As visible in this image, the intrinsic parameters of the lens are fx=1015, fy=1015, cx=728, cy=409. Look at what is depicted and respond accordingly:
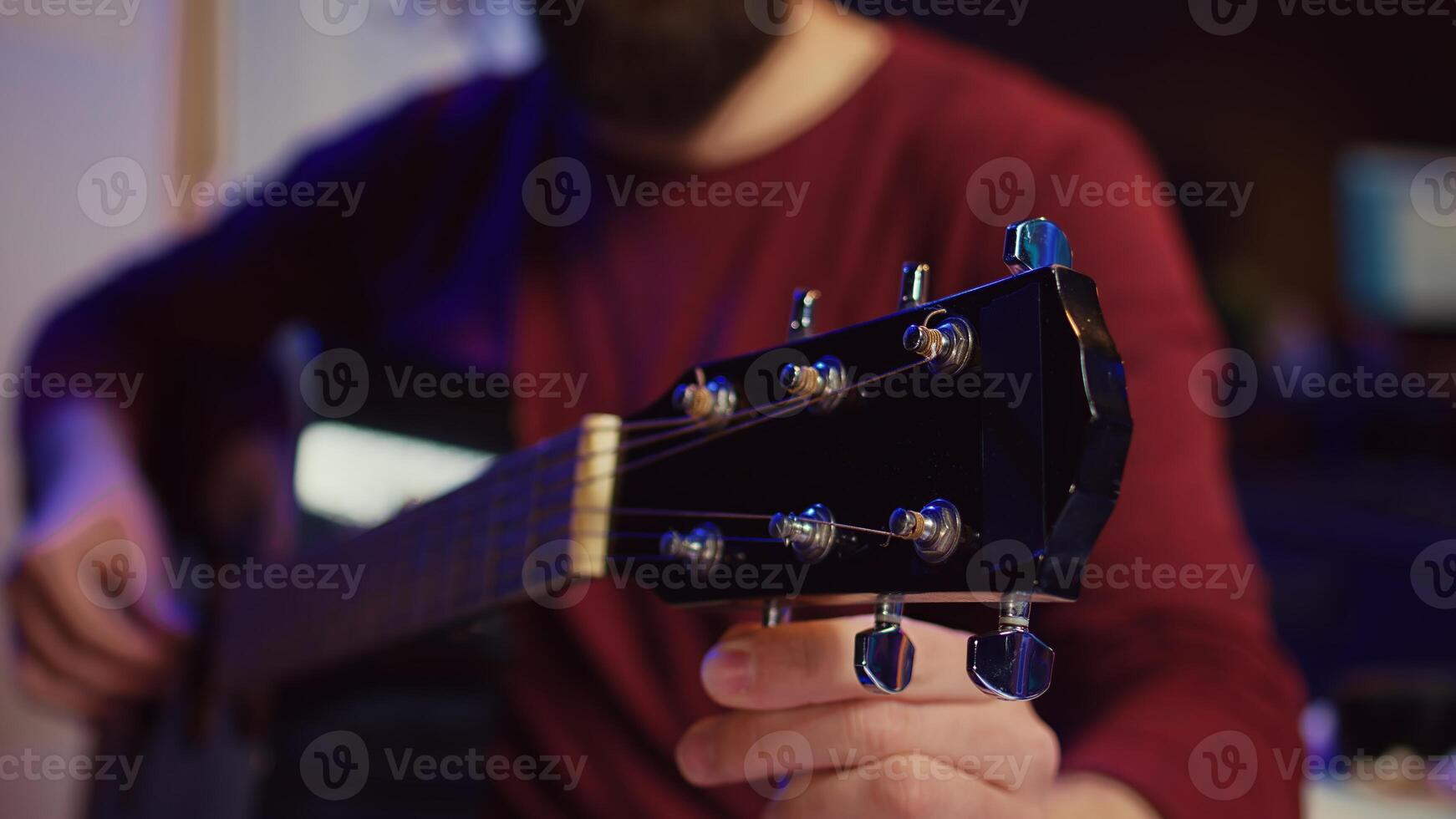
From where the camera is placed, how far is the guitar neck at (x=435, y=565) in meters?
0.57

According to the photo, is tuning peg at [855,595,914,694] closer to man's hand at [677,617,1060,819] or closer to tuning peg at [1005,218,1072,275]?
man's hand at [677,617,1060,819]

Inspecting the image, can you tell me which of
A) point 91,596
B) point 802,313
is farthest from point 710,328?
point 91,596

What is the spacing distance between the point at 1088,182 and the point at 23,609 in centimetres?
119

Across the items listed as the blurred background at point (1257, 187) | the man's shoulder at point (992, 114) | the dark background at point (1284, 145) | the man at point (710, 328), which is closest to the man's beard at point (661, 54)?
the man at point (710, 328)

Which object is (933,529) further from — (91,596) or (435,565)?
(91,596)

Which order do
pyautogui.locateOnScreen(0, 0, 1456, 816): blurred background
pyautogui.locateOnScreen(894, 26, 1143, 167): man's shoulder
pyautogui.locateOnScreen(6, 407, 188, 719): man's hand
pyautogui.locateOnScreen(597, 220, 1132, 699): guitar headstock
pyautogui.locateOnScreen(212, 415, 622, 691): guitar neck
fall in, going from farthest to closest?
1. pyautogui.locateOnScreen(0, 0, 1456, 816): blurred background
2. pyautogui.locateOnScreen(6, 407, 188, 719): man's hand
3. pyautogui.locateOnScreen(894, 26, 1143, 167): man's shoulder
4. pyautogui.locateOnScreen(212, 415, 622, 691): guitar neck
5. pyautogui.locateOnScreen(597, 220, 1132, 699): guitar headstock

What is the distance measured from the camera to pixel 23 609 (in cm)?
114

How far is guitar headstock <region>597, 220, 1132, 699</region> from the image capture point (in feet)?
1.14

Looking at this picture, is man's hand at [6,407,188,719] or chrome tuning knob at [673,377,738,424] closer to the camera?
chrome tuning knob at [673,377,738,424]

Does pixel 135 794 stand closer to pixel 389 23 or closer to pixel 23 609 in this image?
pixel 23 609

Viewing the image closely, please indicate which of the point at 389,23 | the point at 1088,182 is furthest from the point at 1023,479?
the point at 389,23

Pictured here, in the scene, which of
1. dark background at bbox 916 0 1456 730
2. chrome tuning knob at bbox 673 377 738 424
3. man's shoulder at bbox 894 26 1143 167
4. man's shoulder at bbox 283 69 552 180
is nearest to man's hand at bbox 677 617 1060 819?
chrome tuning knob at bbox 673 377 738 424

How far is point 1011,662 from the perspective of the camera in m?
0.35

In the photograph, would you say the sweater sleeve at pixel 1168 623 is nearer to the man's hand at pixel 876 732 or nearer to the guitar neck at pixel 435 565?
the man's hand at pixel 876 732
